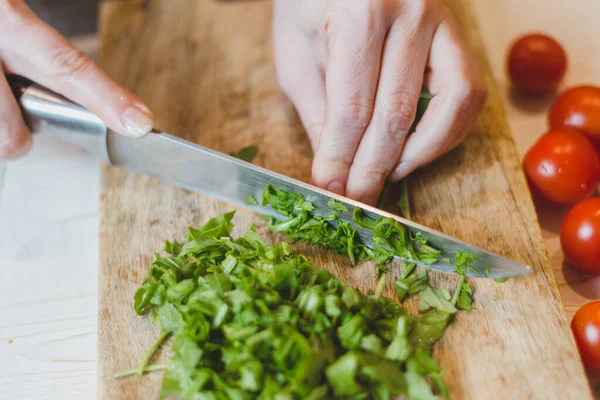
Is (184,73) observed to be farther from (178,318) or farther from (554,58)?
(554,58)

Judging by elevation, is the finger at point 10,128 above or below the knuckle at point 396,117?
below

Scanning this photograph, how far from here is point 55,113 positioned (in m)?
2.00

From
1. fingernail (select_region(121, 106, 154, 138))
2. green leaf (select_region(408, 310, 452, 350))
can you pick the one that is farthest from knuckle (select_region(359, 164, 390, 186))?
fingernail (select_region(121, 106, 154, 138))

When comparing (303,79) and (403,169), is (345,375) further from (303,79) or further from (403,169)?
(303,79)

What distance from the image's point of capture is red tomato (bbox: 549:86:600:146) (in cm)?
210

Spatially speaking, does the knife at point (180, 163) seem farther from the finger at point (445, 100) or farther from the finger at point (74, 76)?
the finger at point (445, 100)

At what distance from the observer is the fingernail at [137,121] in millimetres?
1872

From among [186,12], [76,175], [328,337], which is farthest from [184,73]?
[328,337]

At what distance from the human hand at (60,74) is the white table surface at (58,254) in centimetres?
40

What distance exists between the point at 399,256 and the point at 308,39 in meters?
0.91

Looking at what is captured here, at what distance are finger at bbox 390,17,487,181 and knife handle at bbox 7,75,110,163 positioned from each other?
110 centimetres

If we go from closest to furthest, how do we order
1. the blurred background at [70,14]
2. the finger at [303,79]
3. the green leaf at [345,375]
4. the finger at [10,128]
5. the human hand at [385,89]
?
the green leaf at [345,375]
the human hand at [385,89]
the finger at [10,128]
the finger at [303,79]
the blurred background at [70,14]

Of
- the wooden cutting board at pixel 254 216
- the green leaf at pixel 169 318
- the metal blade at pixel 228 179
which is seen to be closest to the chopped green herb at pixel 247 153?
the wooden cutting board at pixel 254 216

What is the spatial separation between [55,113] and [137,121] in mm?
360
